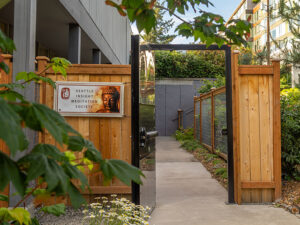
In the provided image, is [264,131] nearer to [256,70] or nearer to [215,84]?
[256,70]

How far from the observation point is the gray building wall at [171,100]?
1398cm

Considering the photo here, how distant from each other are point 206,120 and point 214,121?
129 centimetres

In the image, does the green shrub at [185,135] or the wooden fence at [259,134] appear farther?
the green shrub at [185,135]

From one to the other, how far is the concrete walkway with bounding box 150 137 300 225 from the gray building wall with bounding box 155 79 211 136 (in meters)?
7.94

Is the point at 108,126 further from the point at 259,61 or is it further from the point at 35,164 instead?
the point at 259,61

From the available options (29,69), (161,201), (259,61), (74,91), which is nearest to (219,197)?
(161,201)

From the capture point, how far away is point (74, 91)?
3.67 m

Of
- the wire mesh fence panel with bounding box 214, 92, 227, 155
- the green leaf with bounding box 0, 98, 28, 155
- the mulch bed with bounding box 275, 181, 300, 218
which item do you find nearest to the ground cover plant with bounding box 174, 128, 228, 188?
the wire mesh fence panel with bounding box 214, 92, 227, 155

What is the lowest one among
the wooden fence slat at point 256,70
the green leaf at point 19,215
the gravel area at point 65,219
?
the gravel area at point 65,219

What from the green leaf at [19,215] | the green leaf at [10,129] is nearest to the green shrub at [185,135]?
the green leaf at [19,215]

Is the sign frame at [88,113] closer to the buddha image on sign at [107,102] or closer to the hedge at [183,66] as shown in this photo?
the buddha image on sign at [107,102]

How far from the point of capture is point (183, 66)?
16234 millimetres

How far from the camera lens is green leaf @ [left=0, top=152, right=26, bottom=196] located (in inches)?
26.9

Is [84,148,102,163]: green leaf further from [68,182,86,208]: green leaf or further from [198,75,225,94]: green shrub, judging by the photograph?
[198,75,225,94]: green shrub
